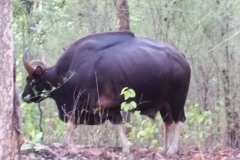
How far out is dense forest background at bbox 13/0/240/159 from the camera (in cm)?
1158

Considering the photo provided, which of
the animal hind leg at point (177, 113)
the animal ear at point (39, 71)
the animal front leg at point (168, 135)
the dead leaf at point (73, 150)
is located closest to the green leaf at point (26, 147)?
the dead leaf at point (73, 150)

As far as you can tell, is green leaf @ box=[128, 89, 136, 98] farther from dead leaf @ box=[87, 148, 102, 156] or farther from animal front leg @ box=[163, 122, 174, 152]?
animal front leg @ box=[163, 122, 174, 152]

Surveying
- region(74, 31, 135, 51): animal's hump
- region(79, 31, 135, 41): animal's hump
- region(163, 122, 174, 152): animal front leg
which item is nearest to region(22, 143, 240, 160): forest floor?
region(163, 122, 174, 152): animal front leg

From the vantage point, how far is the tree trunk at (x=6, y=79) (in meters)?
5.83

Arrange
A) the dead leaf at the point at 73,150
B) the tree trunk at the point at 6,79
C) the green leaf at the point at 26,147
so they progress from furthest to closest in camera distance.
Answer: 1. the dead leaf at the point at 73,150
2. the green leaf at the point at 26,147
3. the tree trunk at the point at 6,79

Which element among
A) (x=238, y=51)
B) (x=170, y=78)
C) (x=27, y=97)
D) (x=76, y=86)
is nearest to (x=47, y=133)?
(x=27, y=97)

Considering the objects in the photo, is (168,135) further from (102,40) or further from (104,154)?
(104,154)

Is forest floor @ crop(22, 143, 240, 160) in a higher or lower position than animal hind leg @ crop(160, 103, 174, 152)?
lower

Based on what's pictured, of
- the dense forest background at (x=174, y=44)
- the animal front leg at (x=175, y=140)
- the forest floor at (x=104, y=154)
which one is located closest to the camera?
the forest floor at (x=104, y=154)

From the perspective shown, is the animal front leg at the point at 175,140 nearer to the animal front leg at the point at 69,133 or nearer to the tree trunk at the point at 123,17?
the animal front leg at the point at 69,133

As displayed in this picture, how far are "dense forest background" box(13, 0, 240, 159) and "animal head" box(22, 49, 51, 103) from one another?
0.17m

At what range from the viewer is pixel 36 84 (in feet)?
37.0

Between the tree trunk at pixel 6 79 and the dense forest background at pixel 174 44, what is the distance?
3.31 metres

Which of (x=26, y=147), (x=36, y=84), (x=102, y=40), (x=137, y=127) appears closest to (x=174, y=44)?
(x=137, y=127)
